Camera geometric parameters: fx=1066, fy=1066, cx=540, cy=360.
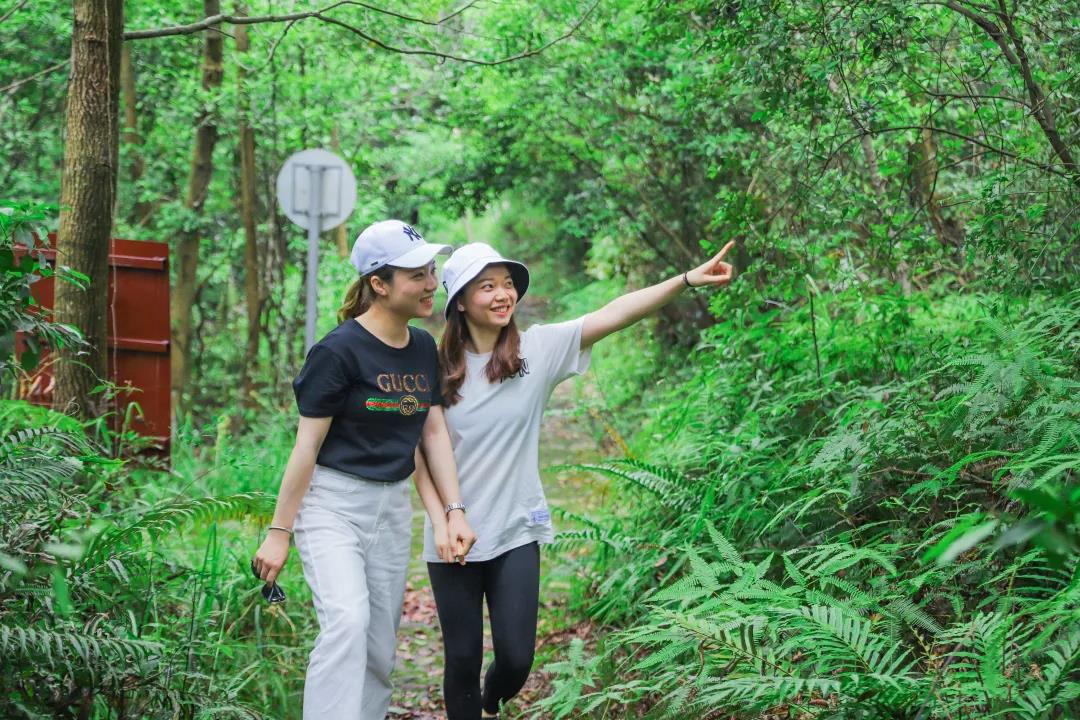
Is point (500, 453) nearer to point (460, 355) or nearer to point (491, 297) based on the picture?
point (460, 355)

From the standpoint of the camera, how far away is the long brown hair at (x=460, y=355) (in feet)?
14.5

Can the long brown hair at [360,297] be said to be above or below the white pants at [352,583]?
above

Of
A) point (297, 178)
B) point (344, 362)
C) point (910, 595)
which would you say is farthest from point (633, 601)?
point (297, 178)

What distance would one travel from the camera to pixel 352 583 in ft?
13.2

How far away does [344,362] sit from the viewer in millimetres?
4086

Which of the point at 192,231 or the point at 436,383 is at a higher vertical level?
the point at 192,231

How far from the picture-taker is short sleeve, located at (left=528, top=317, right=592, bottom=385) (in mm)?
4555

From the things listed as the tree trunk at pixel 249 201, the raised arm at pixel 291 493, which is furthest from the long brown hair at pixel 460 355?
the tree trunk at pixel 249 201

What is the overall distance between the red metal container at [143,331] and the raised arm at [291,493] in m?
4.06

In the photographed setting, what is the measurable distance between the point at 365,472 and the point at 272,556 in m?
0.47

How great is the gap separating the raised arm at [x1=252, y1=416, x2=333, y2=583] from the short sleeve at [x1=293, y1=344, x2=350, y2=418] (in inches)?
1.9

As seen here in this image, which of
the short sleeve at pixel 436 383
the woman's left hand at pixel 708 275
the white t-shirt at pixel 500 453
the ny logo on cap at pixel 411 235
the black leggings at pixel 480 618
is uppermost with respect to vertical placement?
the ny logo on cap at pixel 411 235

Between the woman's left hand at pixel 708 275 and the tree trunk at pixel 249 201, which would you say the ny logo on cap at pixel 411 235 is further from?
the tree trunk at pixel 249 201

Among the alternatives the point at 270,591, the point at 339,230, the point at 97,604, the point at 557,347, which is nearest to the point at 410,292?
the point at 557,347
